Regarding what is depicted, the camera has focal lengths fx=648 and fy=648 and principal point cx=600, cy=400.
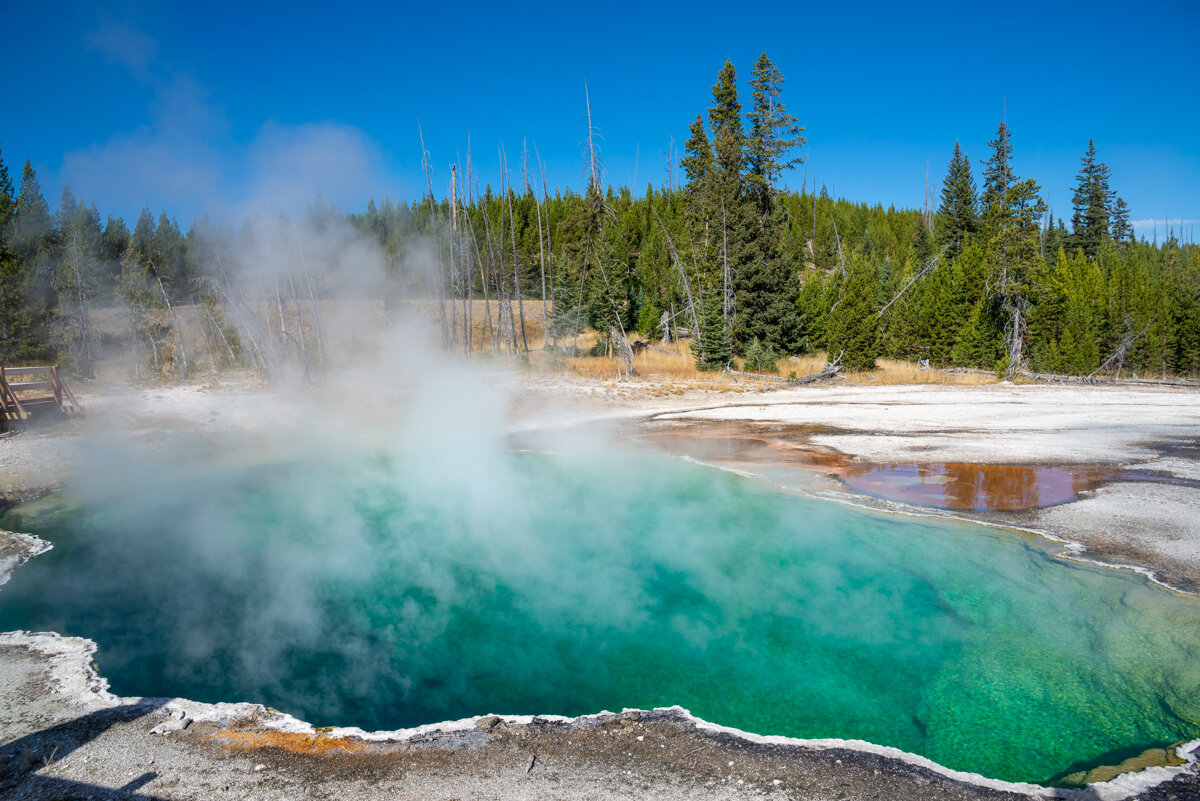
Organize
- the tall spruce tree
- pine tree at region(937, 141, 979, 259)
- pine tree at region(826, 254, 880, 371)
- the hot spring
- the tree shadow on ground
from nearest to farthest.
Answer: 1. the tree shadow on ground
2. the hot spring
3. the tall spruce tree
4. pine tree at region(826, 254, 880, 371)
5. pine tree at region(937, 141, 979, 259)

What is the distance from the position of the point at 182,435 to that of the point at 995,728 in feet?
40.8

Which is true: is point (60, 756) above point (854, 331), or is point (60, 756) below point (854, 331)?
below

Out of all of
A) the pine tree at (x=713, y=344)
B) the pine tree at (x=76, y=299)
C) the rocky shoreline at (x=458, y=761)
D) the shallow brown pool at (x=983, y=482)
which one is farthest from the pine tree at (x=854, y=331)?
the pine tree at (x=76, y=299)

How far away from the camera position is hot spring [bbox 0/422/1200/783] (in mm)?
3664

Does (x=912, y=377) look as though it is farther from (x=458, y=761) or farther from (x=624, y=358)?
(x=458, y=761)

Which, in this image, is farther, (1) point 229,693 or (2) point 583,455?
(2) point 583,455

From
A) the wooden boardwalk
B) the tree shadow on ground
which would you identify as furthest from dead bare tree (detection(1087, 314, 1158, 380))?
the wooden boardwalk

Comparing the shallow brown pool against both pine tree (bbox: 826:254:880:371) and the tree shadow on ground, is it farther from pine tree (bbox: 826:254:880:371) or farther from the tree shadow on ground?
pine tree (bbox: 826:254:880:371)

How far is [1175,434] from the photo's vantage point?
989 centimetres

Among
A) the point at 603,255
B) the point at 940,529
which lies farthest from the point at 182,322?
the point at 940,529

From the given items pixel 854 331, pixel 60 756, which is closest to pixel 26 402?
pixel 60 756

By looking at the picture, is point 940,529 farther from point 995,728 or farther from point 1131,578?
point 995,728

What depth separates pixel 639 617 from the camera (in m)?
4.81

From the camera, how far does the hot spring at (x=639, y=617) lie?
144 inches
